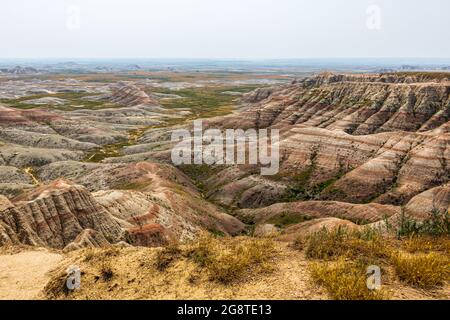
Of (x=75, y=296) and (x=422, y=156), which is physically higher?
(x=75, y=296)

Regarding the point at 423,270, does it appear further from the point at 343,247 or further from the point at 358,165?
the point at 358,165

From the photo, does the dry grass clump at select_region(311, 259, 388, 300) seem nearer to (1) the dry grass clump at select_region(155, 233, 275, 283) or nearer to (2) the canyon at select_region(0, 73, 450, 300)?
(1) the dry grass clump at select_region(155, 233, 275, 283)

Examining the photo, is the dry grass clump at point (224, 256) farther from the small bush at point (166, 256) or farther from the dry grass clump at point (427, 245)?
the dry grass clump at point (427, 245)

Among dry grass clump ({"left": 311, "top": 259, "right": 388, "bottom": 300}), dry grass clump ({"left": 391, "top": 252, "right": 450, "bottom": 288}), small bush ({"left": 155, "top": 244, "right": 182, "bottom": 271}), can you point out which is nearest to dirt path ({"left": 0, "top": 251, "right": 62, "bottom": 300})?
small bush ({"left": 155, "top": 244, "right": 182, "bottom": 271})

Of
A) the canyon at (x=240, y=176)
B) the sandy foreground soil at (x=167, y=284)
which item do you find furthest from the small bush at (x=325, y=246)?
the canyon at (x=240, y=176)

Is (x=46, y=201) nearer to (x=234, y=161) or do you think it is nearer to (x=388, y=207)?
(x=388, y=207)

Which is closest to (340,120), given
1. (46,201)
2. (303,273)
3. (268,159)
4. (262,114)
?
(262,114)

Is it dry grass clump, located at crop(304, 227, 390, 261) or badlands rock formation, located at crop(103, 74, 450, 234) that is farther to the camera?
badlands rock formation, located at crop(103, 74, 450, 234)
